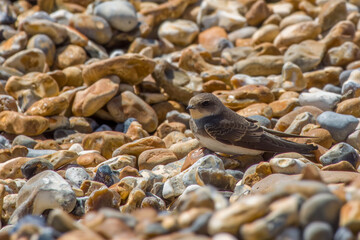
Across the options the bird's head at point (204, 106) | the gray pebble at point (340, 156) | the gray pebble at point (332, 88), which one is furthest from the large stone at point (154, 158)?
the gray pebble at point (332, 88)

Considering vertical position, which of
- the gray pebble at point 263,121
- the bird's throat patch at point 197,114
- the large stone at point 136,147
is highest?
the bird's throat patch at point 197,114

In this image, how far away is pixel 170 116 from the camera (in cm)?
636

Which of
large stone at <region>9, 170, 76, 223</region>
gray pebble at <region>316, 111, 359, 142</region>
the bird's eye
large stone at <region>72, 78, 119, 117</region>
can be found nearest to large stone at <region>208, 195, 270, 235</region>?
large stone at <region>9, 170, 76, 223</region>

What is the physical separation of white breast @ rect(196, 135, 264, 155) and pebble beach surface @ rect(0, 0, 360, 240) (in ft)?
0.31

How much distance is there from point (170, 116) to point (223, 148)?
1.92 m

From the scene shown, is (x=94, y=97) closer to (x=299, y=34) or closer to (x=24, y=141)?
(x=24, y=141)

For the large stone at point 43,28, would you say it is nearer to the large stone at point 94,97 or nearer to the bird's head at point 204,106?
the large stone at point 94,97

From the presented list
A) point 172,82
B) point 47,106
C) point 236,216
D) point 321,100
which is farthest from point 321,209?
point 172,82

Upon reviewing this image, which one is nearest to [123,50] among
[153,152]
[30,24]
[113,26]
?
[113,26]

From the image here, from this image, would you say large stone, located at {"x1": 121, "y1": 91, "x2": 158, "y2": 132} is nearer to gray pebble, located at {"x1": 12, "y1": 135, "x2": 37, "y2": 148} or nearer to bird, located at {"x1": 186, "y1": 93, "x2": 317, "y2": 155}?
gray pebble, located at {"x1": 12, "y1": 135, "x2": 37, "y2": 148}

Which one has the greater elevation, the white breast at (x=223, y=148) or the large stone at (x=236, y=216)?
the large stone at (x=236, y=216)

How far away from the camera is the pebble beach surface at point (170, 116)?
2076 mm

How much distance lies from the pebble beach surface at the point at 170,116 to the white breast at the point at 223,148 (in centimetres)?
9

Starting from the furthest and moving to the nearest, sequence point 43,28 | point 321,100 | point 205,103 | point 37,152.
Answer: point 43,28, point 321,100, point 37,152, point 205,103
